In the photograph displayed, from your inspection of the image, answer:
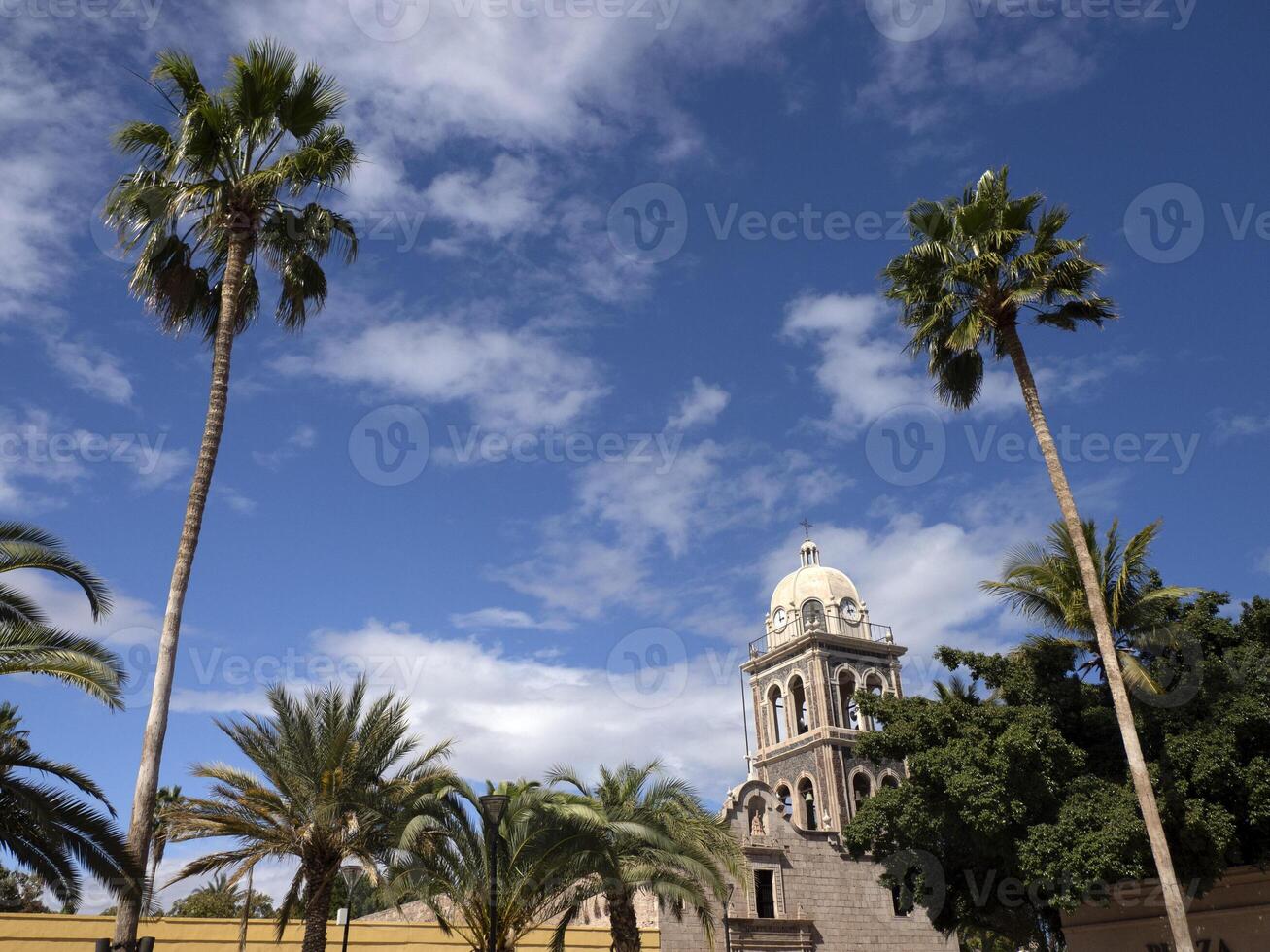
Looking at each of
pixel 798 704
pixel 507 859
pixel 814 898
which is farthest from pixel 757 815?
pixel 507 859

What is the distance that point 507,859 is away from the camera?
67.0 ft

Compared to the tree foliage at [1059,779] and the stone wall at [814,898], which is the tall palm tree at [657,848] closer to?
the tree foliage at [1059,779]

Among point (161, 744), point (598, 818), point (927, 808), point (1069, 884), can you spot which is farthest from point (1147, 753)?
point (161, 744)

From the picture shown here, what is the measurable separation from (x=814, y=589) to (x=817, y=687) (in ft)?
18.5

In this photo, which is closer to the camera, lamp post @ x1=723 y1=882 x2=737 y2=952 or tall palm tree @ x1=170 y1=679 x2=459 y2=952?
tall palm tree @ x1=170 y1=679 x2=459 y2=952

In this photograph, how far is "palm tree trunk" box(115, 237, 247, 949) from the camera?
1216 centimetres

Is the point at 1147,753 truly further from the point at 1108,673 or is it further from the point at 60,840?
the point at 60,840

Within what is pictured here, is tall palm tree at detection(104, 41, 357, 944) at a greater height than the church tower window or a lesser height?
greater

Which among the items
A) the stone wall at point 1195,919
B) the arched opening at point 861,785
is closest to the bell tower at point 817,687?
the arched opening at point 861,785

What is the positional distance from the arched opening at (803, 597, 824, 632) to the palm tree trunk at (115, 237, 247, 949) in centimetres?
3796

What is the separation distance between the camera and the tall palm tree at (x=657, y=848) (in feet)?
72.9

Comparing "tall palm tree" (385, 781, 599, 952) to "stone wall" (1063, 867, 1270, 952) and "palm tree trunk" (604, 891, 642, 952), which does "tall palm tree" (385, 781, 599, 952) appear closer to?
"palm tree trunk" (604, 891, 642, 952)

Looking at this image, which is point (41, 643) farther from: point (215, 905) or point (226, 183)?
point (215, 905)

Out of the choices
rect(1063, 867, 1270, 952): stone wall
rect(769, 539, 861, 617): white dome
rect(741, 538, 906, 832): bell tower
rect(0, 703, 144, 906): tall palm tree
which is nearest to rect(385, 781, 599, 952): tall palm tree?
rect(0, 703, 144, 906): tall palm tree
